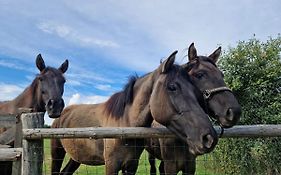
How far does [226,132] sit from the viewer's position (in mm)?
3812

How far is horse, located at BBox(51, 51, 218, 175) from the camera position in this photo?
3430 millimetres

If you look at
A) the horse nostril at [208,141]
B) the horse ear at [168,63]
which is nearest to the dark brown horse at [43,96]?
the horse ear at [168,63]

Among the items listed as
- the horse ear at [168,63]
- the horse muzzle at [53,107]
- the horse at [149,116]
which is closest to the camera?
the horse at [149,116]

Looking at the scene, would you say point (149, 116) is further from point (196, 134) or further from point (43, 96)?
point (43, 96)

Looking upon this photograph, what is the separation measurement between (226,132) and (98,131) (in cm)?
132

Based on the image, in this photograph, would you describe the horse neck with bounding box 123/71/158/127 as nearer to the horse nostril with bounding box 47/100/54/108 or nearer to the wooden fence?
the wooden fence

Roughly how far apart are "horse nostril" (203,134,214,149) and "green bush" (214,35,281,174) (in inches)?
263

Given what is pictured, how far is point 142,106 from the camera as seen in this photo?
431cm

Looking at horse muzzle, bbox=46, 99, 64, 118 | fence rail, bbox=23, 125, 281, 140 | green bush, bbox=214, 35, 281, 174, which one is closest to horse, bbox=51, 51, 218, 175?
fence rail, bbox=23, 125, 281, 140

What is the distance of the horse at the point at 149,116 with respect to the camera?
11.3ft

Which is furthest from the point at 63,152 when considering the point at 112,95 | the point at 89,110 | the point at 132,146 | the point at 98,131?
the point at 98,131

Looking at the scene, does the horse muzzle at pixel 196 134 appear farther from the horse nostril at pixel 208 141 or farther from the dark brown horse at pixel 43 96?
the dark brown horse at pixel 43 96

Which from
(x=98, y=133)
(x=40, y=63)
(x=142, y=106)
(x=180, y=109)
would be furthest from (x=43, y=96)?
(x=180, y=109)

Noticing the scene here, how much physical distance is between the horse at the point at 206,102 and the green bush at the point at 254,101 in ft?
15.2
